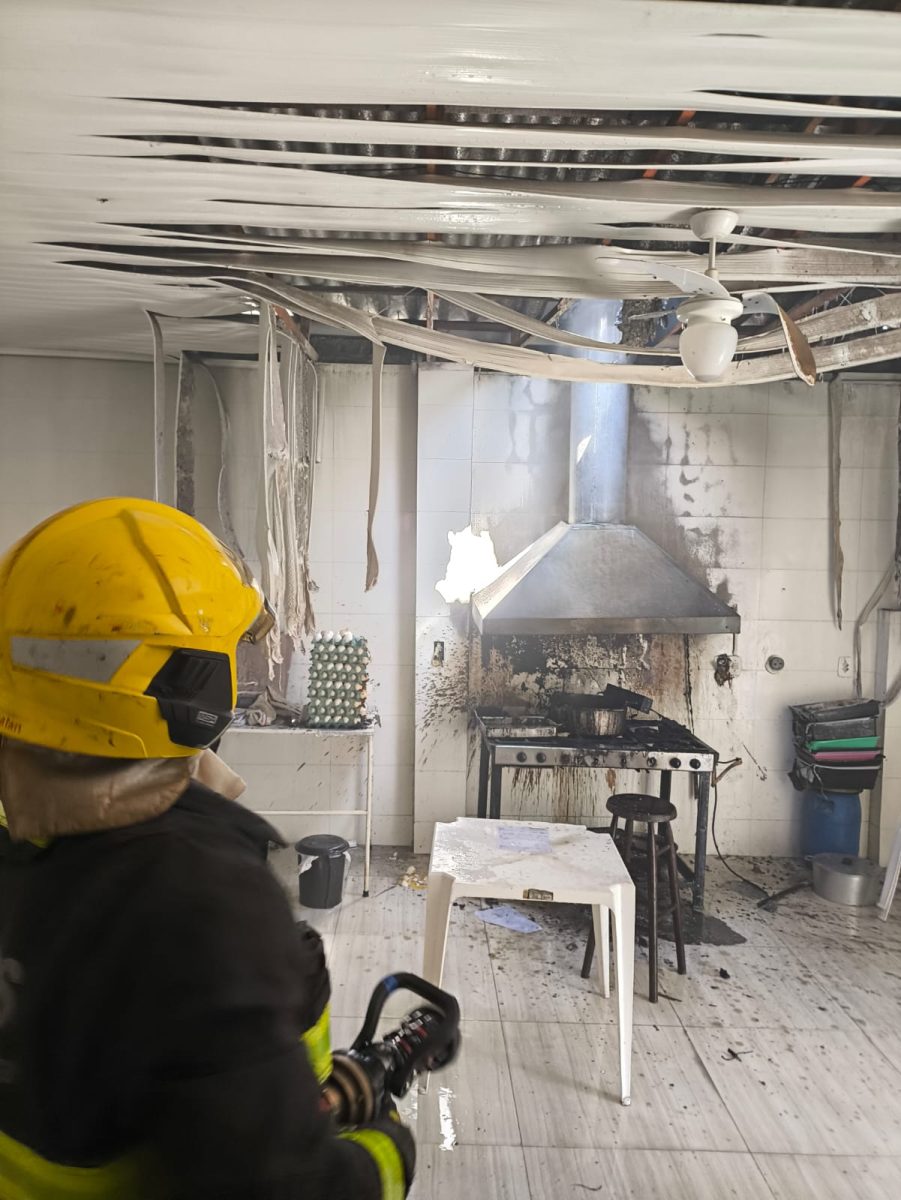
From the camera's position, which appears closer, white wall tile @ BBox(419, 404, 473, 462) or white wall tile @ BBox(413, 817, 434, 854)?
white wall tile @ BBox(419, 404, 473, 462)

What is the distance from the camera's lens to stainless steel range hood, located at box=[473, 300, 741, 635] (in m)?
4.32

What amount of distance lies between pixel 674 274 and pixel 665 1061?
265cm

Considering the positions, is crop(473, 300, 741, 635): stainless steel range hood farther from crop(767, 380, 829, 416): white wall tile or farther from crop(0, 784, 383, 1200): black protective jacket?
crop(0, 784, 383, 1200): black protective jacket

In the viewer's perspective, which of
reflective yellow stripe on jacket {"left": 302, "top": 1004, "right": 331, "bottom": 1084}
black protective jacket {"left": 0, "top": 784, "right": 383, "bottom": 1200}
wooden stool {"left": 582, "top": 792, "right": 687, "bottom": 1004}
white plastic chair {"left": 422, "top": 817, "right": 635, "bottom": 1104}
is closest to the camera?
black protective jacket {"left": 0, "top": 784, "right": 383, "bottom": 1200}

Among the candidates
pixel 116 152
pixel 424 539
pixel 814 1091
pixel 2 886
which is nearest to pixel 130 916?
pixel 2 886

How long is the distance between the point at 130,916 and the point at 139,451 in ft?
14.1

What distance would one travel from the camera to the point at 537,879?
277cm

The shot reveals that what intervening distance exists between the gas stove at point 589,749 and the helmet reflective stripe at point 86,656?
3.32m

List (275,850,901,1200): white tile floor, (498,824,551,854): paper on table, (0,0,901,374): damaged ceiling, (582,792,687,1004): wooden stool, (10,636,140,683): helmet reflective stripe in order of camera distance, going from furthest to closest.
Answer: (582,792,687,1004): wooden stool → (498,824,551,854): paper on table → (275,850,901,1200): white tile floor → (0,0,901,374): damaged ceiling → (10,636,140,683): helmet reflective stripe

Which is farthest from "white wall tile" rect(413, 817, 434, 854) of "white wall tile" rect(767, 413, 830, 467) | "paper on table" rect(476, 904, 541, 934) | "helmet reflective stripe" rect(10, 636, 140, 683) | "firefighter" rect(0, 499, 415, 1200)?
"helmet reflective stripe" rect(10, 636, 140, 683)

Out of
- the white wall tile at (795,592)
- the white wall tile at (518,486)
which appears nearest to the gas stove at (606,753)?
the white wall tile at (795,592)

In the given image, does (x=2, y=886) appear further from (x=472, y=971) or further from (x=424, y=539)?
(x=424, y=539)

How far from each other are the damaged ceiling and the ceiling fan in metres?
0.08

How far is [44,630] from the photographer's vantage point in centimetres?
95
